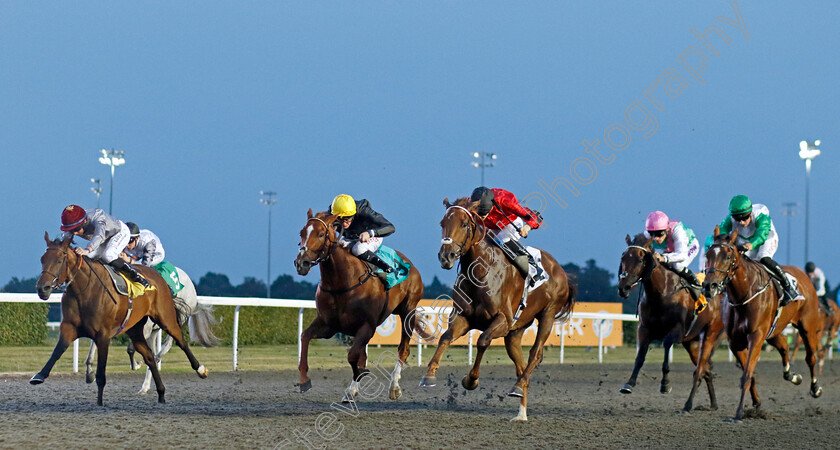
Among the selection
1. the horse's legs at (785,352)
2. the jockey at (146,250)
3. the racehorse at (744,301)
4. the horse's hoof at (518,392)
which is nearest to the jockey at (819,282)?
the horse's legs at (785,352)

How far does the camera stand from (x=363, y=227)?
7285 mm

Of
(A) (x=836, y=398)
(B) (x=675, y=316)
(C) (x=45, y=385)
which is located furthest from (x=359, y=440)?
(A) (x=836, y=398)

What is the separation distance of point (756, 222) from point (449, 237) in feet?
10.4

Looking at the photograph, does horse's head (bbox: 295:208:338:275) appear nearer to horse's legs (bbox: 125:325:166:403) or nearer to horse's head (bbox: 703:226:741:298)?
horse's legs (bbox: 125:325:166:403)

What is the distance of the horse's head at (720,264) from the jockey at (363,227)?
2572mm

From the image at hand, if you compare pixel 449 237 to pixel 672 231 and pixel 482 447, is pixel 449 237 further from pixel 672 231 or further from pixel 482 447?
pixel 672 231

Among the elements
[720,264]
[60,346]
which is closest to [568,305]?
[720,264]

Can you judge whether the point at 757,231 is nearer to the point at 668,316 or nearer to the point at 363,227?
the point at 668,316

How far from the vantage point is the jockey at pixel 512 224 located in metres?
6.57

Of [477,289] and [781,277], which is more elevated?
[781,277]

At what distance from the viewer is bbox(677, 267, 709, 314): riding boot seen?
7543mm

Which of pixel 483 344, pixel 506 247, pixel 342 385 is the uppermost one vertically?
pixel 506 247

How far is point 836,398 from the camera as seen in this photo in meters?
9.40

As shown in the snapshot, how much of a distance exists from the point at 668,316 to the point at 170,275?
4817mm
